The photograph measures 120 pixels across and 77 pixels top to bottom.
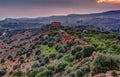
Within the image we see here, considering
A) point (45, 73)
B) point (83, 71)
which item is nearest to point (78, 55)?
point (45, 73)

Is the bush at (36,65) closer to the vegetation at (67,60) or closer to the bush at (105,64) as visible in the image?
the vegetation at (67,60)

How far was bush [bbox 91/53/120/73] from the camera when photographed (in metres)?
34.6

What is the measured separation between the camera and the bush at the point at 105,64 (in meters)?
34.6

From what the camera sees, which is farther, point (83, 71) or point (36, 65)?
point (36, 65)

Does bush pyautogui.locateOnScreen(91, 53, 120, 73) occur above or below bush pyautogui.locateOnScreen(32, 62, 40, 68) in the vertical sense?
above

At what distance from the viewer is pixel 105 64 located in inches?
1374

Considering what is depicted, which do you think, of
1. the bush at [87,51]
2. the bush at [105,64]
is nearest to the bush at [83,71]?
the bush at [105,64]

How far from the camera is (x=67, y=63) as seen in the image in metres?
49.2

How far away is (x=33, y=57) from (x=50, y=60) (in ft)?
36.9

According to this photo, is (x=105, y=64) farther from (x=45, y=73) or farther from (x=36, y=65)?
(x=36, y=65)

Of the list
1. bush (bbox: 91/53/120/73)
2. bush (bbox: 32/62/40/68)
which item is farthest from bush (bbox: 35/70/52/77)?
bush (bbox: 91/53/120/73)

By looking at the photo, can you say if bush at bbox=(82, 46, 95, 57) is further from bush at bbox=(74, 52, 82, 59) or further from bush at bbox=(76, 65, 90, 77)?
bush at bbox=(76, 65, 90, 77)

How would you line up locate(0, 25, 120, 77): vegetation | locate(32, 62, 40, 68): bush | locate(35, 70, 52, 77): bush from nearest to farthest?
locate(0, 25, 120, 77): vegetation < locate(35, 70, 52, 77): bush < locate(32, 62, 40, 68): bush

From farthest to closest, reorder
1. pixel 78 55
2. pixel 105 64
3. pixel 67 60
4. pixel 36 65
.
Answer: pixel 36 65 < pixel 67 60 < pixel 78 55 < pixel 105 64
